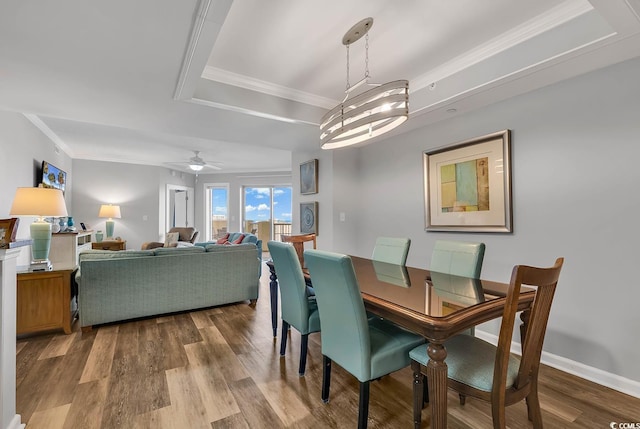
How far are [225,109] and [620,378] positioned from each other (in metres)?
3.76

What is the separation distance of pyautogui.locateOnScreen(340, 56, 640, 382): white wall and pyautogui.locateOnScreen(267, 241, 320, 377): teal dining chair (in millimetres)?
1801

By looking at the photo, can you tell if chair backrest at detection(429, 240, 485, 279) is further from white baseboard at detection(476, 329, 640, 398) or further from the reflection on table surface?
white baseboard at detection(476, 329, 640, 398)

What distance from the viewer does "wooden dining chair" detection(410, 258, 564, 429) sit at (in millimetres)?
1223

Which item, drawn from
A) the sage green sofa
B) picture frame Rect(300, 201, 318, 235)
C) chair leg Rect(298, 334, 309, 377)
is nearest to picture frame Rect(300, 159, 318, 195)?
picture frame Rect(300, 201, 318, 235)

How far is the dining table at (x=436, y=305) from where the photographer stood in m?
1.25

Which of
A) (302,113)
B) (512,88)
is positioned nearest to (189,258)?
(302,113)

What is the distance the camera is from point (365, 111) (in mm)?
1838

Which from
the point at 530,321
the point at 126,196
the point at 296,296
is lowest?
the point at 296,296

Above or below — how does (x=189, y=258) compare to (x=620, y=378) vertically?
above

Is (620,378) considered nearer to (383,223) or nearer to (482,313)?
(482,313)

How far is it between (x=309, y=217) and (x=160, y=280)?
7.13 feet

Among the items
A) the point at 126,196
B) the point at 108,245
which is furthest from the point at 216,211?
→ the point at 108,245

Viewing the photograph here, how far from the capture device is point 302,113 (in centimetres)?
319

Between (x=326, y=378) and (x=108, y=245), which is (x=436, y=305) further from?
(x=108, y=245)
